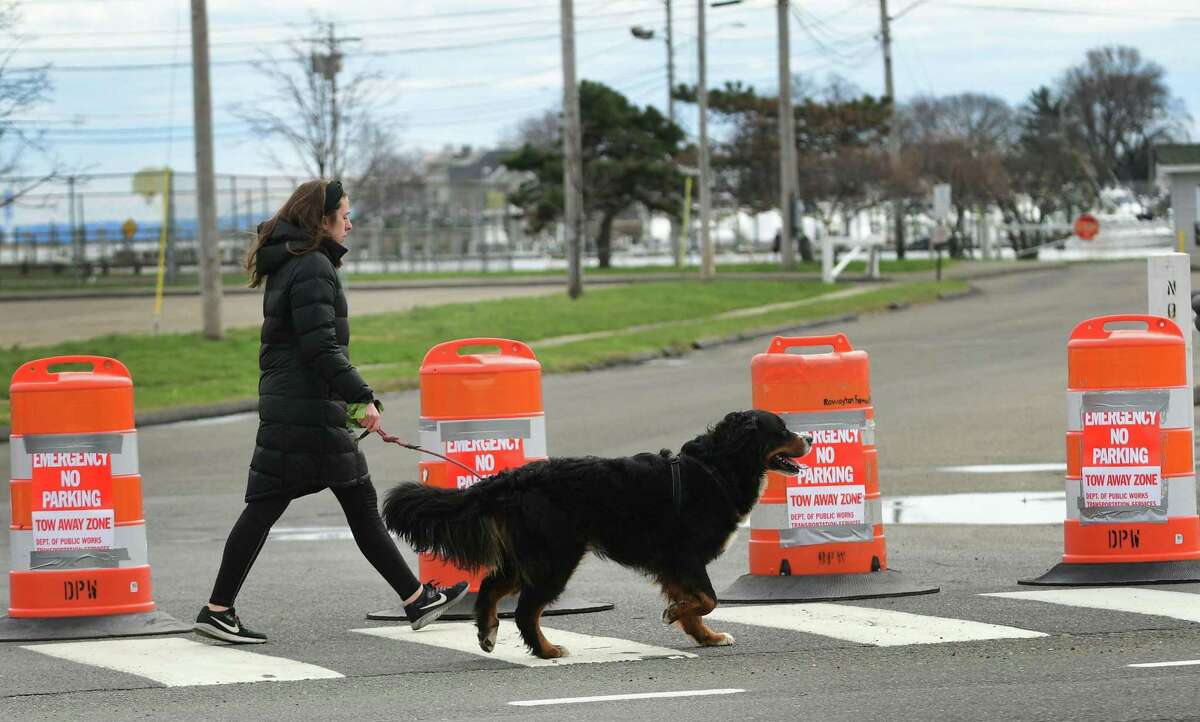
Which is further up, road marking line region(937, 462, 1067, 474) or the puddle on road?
road marking line region(937, 462, 1067, 474)

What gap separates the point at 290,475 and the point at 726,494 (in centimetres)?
204

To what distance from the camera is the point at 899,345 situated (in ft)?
87.0

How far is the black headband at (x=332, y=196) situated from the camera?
769cm

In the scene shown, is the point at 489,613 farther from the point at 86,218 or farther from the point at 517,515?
the point at 86,218

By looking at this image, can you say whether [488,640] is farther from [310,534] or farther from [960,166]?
[960,166]

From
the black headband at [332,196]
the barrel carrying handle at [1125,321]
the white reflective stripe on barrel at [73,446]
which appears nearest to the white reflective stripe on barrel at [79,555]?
the white reflective stripe on barrel at [73,446]

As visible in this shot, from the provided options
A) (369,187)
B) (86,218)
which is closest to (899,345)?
(86,218)

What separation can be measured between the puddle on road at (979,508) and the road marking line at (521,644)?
4.38 m

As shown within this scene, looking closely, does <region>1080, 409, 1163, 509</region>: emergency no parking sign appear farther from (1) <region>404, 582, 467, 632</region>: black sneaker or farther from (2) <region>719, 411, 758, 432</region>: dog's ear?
(1) <region>404, 582, 467, 632</region>: black sneaker

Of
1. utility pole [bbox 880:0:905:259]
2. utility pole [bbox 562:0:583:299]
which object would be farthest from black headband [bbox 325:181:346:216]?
utility pole [bbox 880:0:905:259]

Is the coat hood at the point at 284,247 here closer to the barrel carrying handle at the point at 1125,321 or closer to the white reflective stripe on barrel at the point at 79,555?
the white reflective stripe on barrel at the point at 79,555

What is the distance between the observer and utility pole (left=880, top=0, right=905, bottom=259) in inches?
2192

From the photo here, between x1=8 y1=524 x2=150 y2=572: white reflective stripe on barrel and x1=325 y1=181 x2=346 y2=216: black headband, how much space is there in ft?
6.33

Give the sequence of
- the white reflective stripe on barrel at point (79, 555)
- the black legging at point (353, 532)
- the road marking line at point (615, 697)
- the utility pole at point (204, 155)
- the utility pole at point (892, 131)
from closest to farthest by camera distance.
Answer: the road marking line at point (615, 697) → the black legging at point (353, 532) → the white reflective stripe on barrel at point (79, 555) → the utility pole at point (204, 155) → the utility pole at point (892, 131)
